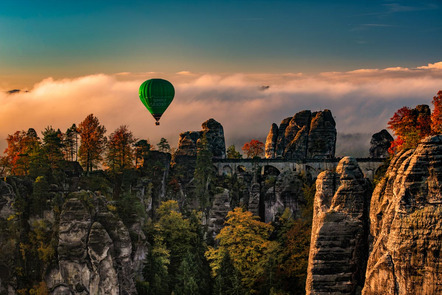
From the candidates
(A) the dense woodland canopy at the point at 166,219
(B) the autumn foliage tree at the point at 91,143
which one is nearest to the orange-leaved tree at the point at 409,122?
(A) the dense woodland canopy at the point at 166,219

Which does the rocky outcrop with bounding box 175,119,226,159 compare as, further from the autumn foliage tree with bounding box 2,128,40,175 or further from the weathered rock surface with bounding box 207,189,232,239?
the autumn foliage tree with bounding box 2,128,40,175

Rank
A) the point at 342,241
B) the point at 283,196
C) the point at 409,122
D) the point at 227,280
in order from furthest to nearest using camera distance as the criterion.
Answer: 1. the point at 283,196
2. the point at 409,122
3. the point at 227,280
4. the point at 342,241

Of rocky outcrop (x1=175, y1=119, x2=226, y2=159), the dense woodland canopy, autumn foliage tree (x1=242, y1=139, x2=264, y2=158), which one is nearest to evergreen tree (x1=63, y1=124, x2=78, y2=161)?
the dense woodland canopy

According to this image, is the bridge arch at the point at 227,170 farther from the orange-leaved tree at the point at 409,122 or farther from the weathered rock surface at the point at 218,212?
the orange-leaved tree at the point at 409,122

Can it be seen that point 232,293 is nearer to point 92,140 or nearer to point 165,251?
point 165,251

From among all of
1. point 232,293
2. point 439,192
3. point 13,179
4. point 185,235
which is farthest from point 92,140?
point 439,192

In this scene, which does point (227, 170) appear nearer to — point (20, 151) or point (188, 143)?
point (188, 143)

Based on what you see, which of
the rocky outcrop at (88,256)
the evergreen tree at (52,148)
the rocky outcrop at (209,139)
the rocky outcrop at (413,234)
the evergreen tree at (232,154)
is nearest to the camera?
the rocky outcrop at (413,234)

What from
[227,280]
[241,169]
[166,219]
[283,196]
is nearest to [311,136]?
[241,169]
